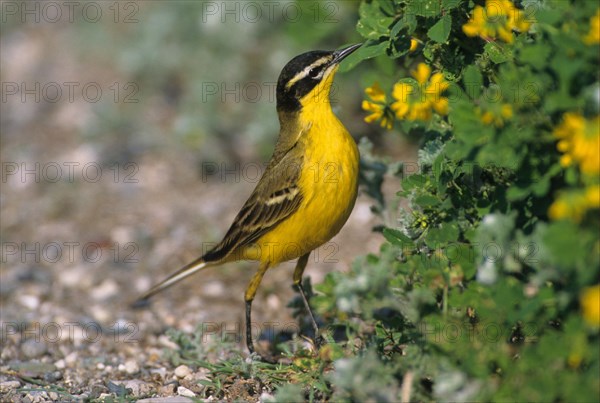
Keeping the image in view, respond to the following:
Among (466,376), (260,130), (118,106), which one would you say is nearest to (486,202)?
(466,376)

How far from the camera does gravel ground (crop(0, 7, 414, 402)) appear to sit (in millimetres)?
6203

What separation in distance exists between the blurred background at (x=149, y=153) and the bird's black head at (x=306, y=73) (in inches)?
11.9

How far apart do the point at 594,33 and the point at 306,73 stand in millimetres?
2725

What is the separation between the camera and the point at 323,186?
5723 millimetres

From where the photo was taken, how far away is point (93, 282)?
8.02m

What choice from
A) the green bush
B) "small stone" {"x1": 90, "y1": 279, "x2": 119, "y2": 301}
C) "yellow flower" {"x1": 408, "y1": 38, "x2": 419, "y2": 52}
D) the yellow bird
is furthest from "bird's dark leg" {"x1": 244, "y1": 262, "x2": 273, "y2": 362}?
"yellow flower" {"x1": 408, "y1": 38, "x2": 419, "y2": 52}

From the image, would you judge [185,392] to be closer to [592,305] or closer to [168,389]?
[168,389]

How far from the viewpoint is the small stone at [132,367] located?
6148 millimetres

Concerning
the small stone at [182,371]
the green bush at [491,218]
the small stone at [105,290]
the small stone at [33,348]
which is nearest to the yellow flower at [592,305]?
the green bush at [491,218]

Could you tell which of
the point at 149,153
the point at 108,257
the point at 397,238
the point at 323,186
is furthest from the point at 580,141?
the point at 149,153

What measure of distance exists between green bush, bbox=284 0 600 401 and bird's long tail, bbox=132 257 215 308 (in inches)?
80.0

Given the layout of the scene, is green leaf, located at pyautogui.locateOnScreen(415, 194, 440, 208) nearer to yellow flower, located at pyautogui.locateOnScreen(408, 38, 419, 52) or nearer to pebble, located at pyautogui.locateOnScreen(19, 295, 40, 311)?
yellow flower, located at pyautogui.locateOnScreen(408, 38, 419, 52)

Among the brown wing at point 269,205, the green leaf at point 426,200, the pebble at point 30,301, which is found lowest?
the pebble at point 30,301

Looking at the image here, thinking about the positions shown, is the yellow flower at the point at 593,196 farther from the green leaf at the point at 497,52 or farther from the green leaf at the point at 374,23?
the green leaf at the point at 374,23
